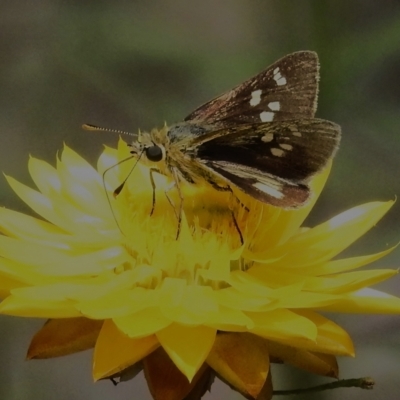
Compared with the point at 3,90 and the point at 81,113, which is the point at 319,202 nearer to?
the point at 81,113

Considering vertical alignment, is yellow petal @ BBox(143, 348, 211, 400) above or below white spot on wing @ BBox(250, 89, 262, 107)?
below

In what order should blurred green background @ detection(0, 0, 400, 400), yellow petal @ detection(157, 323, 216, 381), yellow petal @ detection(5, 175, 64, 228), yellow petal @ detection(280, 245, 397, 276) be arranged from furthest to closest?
1. blurred green background @ detection(0, 0, 400, 400)
2. yellow petal @ detection(5, 175, 64, 228)
3. yellow petal @ detection(280, 245, 397, 276)
4. yellow petal @ detection(157, 323, 216, 381)

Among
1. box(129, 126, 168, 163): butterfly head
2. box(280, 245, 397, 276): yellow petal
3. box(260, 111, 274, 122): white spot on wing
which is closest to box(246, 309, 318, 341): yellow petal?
box(280, 245, 397, 276): yellow petal

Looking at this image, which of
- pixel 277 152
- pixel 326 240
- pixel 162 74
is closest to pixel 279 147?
pixel 277 152

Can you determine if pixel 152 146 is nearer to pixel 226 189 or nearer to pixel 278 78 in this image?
pixel 226 189

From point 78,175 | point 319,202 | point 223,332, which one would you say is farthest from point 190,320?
point 319,202

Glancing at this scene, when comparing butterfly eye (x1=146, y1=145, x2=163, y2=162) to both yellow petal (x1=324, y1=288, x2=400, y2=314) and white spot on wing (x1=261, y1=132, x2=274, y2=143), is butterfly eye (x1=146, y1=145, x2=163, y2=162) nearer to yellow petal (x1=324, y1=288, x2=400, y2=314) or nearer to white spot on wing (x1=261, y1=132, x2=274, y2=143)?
white spot on wing (x1=261, y1=132, x2=274, y2=143)

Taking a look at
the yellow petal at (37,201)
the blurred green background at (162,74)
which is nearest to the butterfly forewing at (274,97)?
the yellow petal at (37,201)
